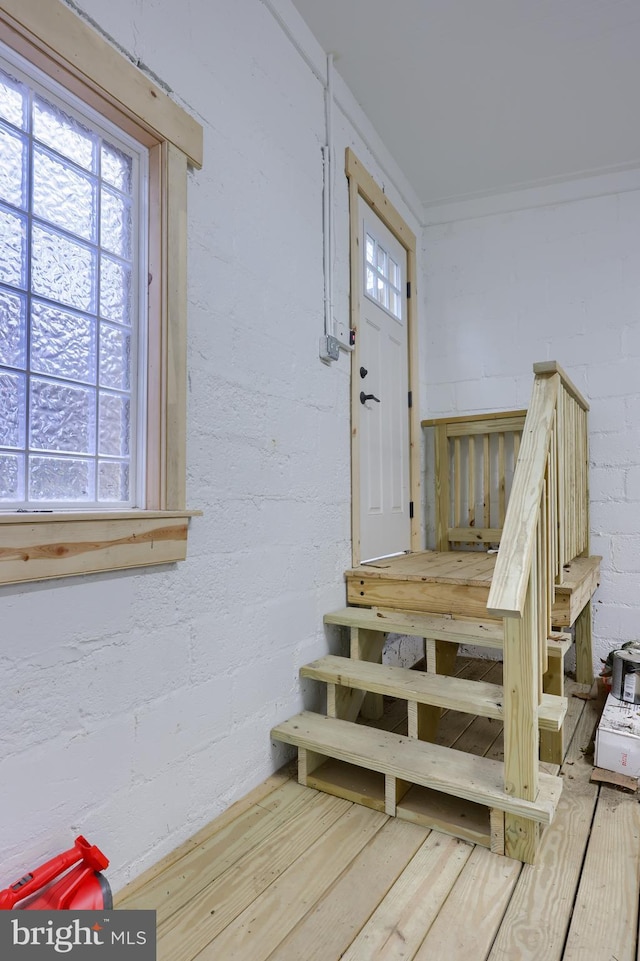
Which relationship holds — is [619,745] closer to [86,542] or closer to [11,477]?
[86,542]

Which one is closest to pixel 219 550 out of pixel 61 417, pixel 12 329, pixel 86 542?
pixel 86 542

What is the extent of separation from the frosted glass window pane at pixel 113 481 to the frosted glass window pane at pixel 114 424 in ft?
0.10

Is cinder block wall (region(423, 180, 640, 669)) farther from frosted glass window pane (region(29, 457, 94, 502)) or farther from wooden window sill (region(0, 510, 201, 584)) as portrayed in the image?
frosted glass window pane (region(29, 457, 94, 502))

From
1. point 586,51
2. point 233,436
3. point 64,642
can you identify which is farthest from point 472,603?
point 586,51

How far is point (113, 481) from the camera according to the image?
1.48 meters

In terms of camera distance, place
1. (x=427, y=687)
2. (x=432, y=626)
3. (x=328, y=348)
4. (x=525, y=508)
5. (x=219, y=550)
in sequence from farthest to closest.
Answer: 1. (x=328, y=348)
2. (x=432, y=626)
3. (x=427, y=687)
4. (x=219, y=550)
5. (x=525, y=508)

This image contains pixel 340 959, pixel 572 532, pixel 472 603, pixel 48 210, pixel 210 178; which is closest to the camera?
pixel 340 959

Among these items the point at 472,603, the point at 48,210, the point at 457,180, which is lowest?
the point at 472,603

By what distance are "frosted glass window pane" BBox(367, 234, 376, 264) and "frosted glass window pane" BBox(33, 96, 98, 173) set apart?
177cm

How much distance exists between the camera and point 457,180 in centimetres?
345

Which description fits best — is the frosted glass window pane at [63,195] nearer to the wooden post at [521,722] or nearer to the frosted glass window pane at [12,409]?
the frosted glass window pane at [12,409]

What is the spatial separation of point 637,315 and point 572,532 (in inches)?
60.2

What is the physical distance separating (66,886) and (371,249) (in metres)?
2.92

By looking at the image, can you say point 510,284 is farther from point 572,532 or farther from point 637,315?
point 572,532
